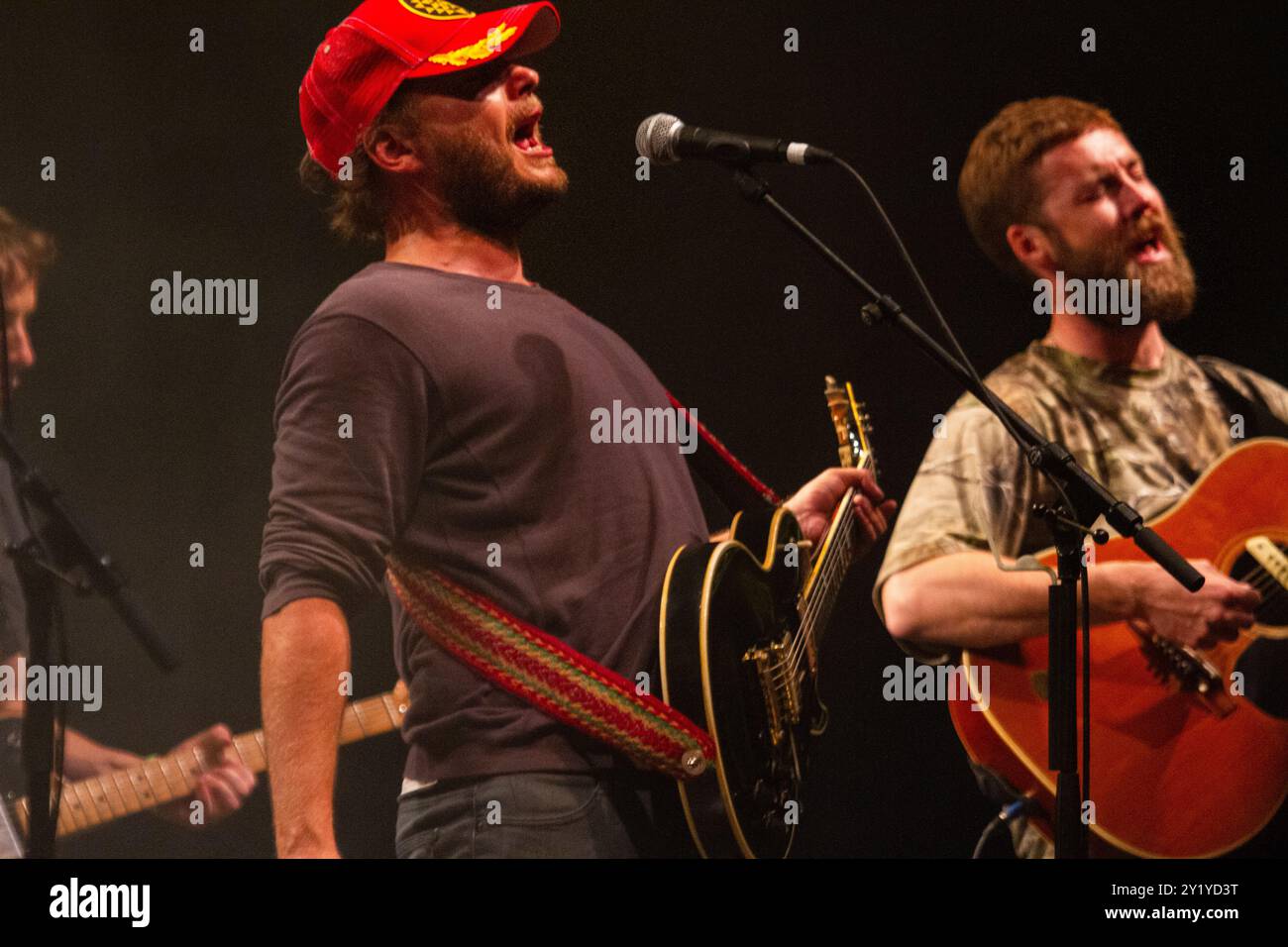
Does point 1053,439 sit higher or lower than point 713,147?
lower

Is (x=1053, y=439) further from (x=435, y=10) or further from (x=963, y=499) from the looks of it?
(x=435, y=10)

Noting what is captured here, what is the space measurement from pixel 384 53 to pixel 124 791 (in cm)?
155

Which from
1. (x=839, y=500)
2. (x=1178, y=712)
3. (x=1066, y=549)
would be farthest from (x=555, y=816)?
(x=1178, y=712)

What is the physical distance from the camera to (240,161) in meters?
3.05

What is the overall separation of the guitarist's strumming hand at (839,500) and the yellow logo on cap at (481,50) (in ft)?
3.50

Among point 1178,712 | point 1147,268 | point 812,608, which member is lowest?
point 1178,712

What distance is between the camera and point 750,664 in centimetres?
267

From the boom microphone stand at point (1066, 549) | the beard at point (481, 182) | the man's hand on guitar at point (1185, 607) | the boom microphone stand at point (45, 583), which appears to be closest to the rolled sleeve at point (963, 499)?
the man's hand on guitar at point (1185, 607)

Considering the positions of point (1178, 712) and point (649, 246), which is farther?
point (649, 246)

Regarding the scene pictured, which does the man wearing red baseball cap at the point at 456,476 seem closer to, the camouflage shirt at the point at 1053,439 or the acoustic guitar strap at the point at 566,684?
the acoustic guitar strap at the point at 566,684

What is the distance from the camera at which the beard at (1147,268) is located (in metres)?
3.13
